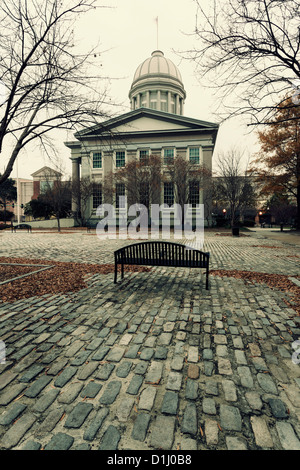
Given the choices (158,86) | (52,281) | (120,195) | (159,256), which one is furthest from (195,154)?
(52,281)

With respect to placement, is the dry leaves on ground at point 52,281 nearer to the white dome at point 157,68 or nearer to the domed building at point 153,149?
the domed building at point 153,149

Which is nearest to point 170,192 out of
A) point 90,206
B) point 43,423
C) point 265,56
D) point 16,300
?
point 90,206

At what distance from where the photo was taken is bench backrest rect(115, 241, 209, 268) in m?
5.25

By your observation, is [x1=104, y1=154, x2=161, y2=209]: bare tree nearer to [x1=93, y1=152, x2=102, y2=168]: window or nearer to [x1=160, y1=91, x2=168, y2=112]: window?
[x1=93, y1=152, x2=102, y2=168]: window

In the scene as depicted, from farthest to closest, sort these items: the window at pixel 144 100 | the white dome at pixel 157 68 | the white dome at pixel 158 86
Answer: the white dome at pixel 157 68, the window at pixel 144 100, the white dome at pixel 158 86

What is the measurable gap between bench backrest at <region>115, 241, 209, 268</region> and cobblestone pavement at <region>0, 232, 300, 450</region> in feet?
3.51

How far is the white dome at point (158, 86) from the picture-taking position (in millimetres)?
46594

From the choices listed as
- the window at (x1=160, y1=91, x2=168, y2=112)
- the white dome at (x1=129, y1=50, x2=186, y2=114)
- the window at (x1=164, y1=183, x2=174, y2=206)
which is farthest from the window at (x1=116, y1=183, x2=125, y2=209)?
the window at (x1=160, y1=91, x2=168, y2=112)

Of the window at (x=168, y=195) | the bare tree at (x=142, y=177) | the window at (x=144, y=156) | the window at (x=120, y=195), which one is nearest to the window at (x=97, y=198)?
the window at (x=120, y=195)

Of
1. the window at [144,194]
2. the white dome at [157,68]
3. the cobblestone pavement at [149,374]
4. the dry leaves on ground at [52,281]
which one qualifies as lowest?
the cobblestone pavement at [149,374]

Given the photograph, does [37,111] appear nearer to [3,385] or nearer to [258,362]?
[3,385]

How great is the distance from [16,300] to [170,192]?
97.7ft

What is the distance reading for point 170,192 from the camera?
32.8m

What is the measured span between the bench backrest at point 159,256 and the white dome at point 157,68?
2093 inches
